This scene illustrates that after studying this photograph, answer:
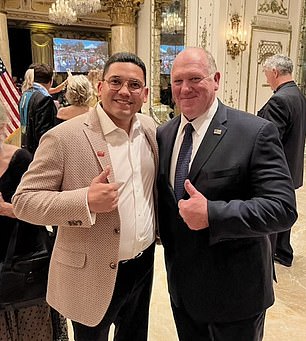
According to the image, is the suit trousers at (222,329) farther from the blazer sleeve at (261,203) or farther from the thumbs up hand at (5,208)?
the thumbs up hand at (5,208)

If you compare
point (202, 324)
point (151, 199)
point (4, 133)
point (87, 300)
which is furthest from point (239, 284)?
point (4, 133)

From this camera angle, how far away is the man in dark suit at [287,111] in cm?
329

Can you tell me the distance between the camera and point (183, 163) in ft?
5.15

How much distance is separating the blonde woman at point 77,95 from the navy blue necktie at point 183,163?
2160 mm

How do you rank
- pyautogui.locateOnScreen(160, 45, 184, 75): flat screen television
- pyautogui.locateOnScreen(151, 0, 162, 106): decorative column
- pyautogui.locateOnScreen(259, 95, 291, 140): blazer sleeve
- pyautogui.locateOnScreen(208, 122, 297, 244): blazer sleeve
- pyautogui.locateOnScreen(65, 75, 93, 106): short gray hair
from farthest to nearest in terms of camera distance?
pyautogui.locateOnScreen(151, 0, 162, 106): decorative column, pyautogui.locateOnScreen(160, 45, 184, 75): flat screen television, pyautogui.locateOnScreen(65, 75, 93, 106): short gray hair, pyautogui.locateOnScreen(259, 95, 291, 140): blazer sleeve, pyautogui.locateOnScreen(208, 122, 297, 244): blazer sleeve

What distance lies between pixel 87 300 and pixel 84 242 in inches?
10.1

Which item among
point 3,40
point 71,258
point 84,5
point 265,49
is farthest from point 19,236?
point 3,40

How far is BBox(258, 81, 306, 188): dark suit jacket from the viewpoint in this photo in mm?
3277

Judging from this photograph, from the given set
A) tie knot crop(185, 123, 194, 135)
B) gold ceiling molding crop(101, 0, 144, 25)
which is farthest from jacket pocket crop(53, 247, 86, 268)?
gold ceiling molding crop(101, 0, 144, 25)

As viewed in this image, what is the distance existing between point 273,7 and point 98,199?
645 cm

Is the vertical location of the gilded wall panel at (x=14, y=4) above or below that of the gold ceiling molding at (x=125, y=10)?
above

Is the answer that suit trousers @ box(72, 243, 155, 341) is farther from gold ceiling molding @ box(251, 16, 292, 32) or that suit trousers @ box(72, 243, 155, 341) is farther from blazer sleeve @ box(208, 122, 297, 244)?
gold ceiling molding @ box(251, 16, 292, 32)

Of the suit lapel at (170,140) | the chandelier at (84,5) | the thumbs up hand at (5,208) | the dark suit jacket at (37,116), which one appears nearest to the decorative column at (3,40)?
the chandelier at (84,5)

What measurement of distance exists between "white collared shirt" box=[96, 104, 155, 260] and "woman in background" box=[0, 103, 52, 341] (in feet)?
1.60
